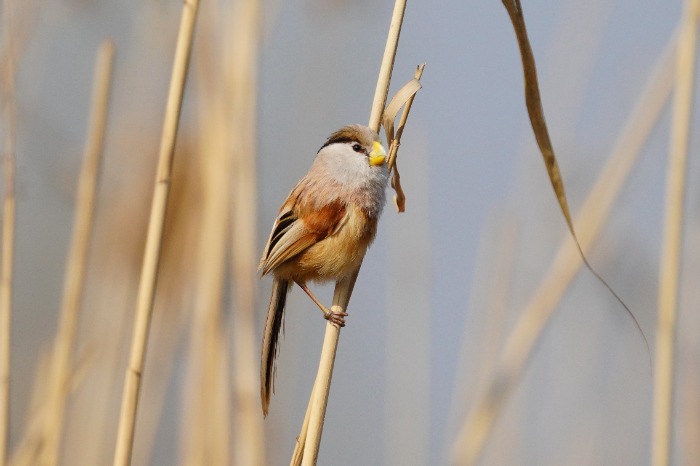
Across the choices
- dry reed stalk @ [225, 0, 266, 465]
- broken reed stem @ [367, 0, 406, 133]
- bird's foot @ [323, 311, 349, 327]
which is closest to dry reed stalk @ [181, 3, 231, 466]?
dry reed stalk @ [225, 0, 266, 465]

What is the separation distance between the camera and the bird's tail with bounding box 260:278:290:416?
1.71m

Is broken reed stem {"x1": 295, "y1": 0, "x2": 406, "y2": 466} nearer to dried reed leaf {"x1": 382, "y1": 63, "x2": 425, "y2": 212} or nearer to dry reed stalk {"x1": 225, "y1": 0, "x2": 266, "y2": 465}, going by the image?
dried reed leaf {"x1": 382, "y1": 63, "x2": 425, "y2": 212}

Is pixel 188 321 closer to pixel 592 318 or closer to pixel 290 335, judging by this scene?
pixel 290 335

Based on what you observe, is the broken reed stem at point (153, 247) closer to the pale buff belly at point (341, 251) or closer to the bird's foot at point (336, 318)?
the bird's foot at point (336, 318)

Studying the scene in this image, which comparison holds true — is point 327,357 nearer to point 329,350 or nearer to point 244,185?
point 329,350

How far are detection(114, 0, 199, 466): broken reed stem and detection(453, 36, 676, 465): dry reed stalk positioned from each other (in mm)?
1086

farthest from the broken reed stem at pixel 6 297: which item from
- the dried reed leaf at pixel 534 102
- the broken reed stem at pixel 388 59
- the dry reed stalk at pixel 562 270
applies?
the dry reed stalk at pixel 562 270

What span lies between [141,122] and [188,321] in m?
0.65

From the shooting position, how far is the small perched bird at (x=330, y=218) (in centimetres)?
176

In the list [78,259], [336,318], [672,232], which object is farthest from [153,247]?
Answer: [672,232]

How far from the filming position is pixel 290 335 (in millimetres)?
2543

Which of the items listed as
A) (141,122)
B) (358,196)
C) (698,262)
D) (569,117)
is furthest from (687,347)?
(141,122)

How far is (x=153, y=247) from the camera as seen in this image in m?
1.36

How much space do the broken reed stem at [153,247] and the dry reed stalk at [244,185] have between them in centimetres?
65
